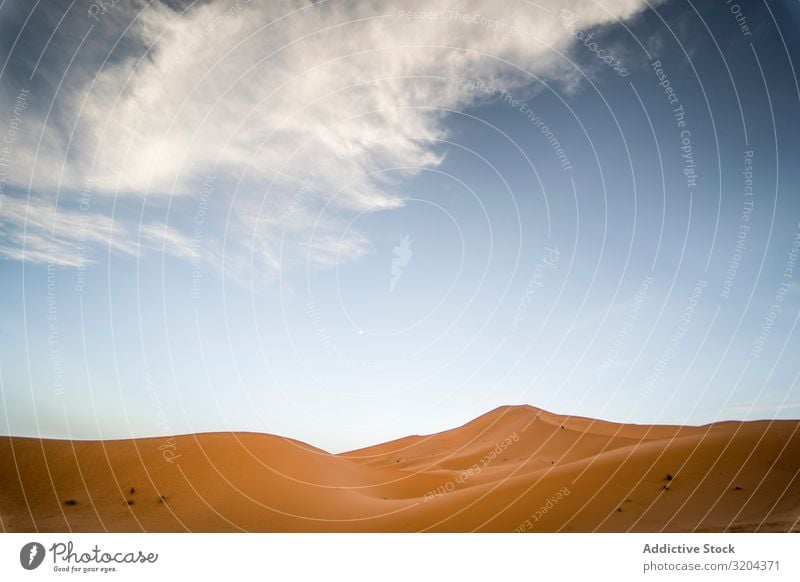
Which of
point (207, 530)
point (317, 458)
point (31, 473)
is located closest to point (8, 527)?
point (31, 473)

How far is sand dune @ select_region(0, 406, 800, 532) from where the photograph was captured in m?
9.34

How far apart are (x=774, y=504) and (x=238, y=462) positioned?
1453cm

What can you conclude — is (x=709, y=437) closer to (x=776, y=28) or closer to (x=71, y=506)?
(x=776, y=28)

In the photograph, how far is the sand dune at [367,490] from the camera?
9.34m

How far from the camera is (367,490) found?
14.4 m

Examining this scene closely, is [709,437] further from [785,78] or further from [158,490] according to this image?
[158,490]

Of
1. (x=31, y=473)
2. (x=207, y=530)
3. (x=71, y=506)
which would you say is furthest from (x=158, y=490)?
(x=31, y=473)

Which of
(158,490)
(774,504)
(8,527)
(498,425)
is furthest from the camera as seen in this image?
(498,425)

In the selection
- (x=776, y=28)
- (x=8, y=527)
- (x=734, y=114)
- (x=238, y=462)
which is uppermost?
(x=776, y=28)

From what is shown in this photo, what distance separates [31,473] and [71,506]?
2.53m

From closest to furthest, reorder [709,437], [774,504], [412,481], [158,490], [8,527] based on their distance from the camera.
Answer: [774,504], [8,527], [158,490], [709,437], [412,481]

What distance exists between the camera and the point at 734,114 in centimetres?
1080

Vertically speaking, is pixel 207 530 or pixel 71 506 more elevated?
pixel 71 506

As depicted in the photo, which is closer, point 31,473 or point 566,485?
point 566,485
